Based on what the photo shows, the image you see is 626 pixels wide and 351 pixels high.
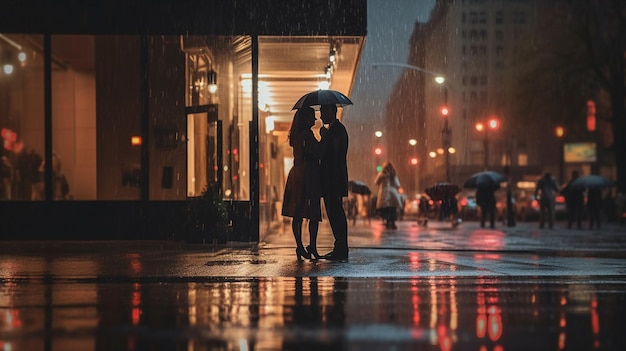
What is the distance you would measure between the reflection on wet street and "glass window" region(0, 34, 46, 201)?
7.41 meters

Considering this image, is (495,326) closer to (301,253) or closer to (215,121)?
(301,253)

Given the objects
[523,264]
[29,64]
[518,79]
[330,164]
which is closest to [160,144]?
[29,64]

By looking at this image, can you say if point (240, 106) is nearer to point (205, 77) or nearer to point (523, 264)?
point (205, 77)

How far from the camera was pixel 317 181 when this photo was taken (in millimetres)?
11305

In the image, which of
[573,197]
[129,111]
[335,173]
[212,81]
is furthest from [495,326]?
[573,197]

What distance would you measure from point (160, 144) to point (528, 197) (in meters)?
35.3

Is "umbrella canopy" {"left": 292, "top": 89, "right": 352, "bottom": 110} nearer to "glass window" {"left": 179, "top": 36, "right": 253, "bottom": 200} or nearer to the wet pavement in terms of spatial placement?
the wet pavement

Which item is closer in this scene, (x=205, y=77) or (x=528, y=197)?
(x=205, y=77)

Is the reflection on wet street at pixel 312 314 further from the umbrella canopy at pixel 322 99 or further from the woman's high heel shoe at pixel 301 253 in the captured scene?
the umbrella canopy at pixel 322 99

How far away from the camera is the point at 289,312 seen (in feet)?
21.1

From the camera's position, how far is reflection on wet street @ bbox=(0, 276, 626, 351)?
16.9ft

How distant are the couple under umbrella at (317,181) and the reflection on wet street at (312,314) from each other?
84.1 inches

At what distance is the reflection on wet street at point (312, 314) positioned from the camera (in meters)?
5.15

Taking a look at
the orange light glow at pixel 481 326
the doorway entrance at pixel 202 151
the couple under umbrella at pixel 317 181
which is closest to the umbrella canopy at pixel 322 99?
the couple under umbrella at pixel 317 181
